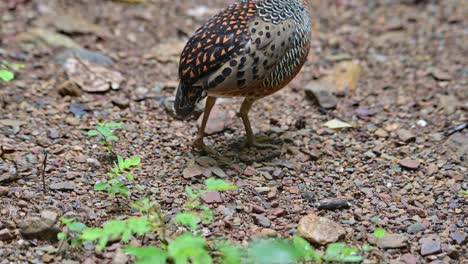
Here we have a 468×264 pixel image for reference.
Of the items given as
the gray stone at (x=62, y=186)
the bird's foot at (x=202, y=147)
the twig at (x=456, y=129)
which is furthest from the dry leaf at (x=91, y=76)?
the twig at (x=456, y=129)

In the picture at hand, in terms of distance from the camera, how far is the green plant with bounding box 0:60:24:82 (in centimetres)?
539

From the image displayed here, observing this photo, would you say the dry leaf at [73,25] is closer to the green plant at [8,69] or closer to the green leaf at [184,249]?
the green plant at [8,69]

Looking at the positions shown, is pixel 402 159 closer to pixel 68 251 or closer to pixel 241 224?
pixel 241 224

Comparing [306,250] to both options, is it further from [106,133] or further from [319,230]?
[106,133]

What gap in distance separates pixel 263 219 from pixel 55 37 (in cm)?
394

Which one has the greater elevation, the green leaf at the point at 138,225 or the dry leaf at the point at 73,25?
the dry leaf at the point at 73,25

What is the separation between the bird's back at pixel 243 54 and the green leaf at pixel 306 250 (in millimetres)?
1520

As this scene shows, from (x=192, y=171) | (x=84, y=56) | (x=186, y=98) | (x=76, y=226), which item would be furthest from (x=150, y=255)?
(x=84, y=56)

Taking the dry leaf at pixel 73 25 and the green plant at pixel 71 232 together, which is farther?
the dry leaf at pixel 73 25

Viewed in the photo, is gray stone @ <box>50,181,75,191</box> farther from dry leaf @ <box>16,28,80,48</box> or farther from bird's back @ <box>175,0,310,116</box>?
dry leaf @ <box>16,28,80,48</box>

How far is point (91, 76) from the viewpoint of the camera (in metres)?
6.62

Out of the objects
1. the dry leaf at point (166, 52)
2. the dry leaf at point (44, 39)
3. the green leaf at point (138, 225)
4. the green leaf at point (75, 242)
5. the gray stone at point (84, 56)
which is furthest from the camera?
the dry leaf at point (166, 52)

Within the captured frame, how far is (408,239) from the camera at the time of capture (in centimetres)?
443

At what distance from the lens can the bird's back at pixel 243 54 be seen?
195 inches
